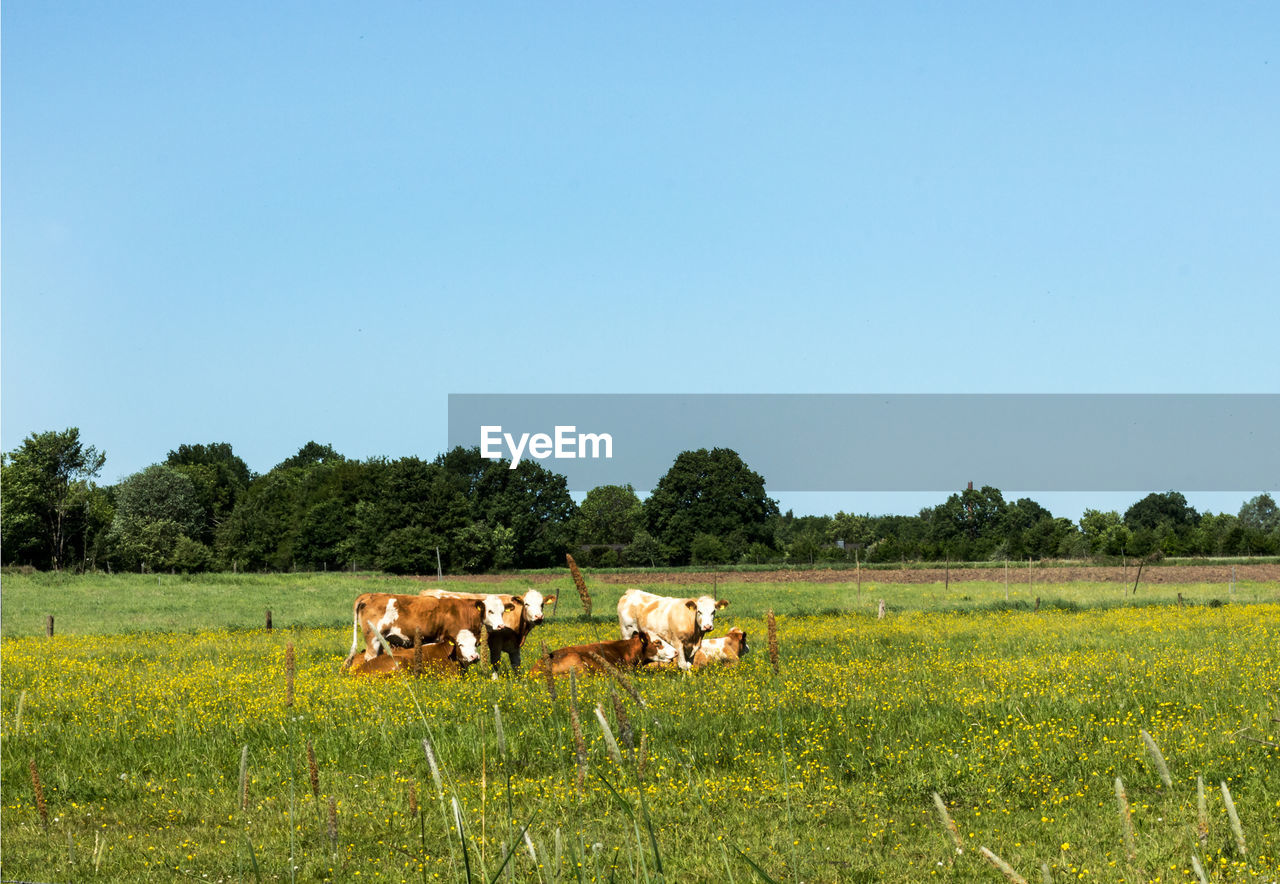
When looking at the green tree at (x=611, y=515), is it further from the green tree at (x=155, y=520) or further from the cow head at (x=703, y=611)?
the cow head at (x=703, y=611)

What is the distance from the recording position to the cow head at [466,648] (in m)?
17.5

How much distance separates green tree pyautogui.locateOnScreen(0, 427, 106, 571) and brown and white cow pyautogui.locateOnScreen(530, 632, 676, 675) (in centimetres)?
7727

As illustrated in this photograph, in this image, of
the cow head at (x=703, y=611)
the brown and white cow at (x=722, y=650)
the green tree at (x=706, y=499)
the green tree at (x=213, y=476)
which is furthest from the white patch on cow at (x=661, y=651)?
the green tree at (x=213, y=476)

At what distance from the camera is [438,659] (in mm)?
16984


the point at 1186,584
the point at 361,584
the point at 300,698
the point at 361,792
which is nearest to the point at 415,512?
the point at 361,584

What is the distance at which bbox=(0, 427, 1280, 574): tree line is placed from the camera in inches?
2970

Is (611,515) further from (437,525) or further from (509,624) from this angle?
(509,624)

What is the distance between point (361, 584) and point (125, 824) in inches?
1934

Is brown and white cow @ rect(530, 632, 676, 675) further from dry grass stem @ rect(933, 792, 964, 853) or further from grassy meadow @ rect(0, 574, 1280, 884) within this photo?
dry grass stem @ rect(933, 792, 964, 853)

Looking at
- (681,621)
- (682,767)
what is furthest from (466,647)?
(682,767)

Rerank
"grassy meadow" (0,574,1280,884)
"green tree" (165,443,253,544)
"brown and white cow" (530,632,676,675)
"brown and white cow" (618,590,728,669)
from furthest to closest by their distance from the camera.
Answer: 1. "green tree" (165,443,253,544)
2. "brown and white cow" (618,590,728,669)
3. "brown and white cow" (530,632,676,675)
4. "grassy meadow" (0,574,1280,884)

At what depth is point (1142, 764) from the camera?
424 inches

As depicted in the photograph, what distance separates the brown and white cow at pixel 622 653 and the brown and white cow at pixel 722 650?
673 millimetres

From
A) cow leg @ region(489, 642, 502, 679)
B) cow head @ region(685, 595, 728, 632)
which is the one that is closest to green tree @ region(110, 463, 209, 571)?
cow leg @ region(489, 642, 502, 679)
